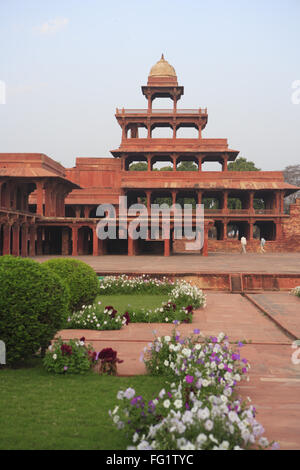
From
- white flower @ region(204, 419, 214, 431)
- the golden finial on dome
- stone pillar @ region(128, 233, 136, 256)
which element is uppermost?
the golden finial on dome

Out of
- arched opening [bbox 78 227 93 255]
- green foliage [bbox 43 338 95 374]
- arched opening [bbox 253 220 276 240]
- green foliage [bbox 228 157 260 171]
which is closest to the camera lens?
green foliage [bbox 43 338 95 374]

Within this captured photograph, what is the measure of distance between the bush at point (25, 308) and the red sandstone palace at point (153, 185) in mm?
22182

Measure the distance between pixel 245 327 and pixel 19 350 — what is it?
4085 millimetres

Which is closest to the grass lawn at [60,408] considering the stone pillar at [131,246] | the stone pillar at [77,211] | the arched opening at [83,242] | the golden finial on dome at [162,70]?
the stone pillar at [131,246]

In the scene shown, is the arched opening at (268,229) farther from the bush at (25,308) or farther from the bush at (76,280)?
the bush at (25,308)

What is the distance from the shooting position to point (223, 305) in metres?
9.82

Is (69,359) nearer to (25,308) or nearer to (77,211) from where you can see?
(25,308)

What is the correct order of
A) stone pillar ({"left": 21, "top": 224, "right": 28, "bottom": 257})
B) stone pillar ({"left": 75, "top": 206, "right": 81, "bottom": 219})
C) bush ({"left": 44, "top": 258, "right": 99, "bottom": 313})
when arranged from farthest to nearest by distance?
stone pillar ({"left": 75, "top": 206, "right": 81, "bottom": 219})
stone pillar ({"left": 21, "top": 224, "right": 28, "bottom": 257})
bush ({"left": 44, "top": 258, "right": 99, "bottom": 313})

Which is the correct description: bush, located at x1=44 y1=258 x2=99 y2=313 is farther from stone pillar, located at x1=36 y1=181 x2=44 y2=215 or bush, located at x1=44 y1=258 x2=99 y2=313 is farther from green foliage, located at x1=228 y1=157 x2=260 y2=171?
green foliage, located at x1=228 y1=157 x2=260 y2=171

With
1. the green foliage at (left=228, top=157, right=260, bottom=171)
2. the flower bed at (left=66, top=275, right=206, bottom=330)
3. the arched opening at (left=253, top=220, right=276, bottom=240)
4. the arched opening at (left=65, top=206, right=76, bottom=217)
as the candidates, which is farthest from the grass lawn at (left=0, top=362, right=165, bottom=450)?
the green foliage at (left=228, top=157, right=260, bottom=171)

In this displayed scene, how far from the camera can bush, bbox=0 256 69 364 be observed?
4645 millimetres

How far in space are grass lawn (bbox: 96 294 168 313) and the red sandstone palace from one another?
15.9 meters

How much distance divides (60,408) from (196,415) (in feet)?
4.80

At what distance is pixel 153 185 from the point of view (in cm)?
3569
